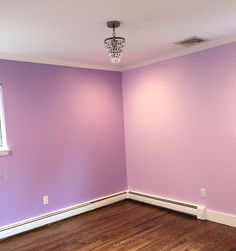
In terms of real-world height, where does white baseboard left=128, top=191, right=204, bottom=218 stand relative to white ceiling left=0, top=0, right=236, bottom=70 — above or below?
below

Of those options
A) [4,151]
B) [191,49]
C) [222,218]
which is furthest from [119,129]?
[222,218]

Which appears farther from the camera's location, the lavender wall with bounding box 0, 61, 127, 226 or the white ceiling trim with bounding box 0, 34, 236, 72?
the lavender wall with bounding box 0, 61, 127, 226

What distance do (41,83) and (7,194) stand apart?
1.47m

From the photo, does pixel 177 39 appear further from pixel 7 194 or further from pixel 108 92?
pixel 7 194

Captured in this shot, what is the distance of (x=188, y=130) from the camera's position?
357 cm

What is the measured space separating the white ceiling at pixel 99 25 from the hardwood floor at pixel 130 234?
Answer: 2210 millimetres

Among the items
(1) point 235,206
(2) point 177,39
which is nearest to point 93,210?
(1) point 235,206

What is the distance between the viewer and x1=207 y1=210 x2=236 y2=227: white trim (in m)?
3.18

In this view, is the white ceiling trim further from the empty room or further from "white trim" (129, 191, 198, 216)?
"white trim" (129, 191, 198, 216)

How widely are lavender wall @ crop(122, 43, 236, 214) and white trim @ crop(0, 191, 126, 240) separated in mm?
460

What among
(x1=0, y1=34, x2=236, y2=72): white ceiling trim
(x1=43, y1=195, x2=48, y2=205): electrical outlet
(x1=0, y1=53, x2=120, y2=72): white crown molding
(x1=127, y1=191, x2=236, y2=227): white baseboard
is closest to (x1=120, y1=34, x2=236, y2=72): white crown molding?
(x1=0, y1=34, x2=236, y2=72): white ceiling trim

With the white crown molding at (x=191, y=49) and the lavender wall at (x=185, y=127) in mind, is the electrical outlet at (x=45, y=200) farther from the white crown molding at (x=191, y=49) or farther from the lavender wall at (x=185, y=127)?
the white crown molding at (x=191, y=49)

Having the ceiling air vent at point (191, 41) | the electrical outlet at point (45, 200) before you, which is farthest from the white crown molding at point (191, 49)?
the electrical outlet at point (45, 200)

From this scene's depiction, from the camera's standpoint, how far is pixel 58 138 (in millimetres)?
3695
